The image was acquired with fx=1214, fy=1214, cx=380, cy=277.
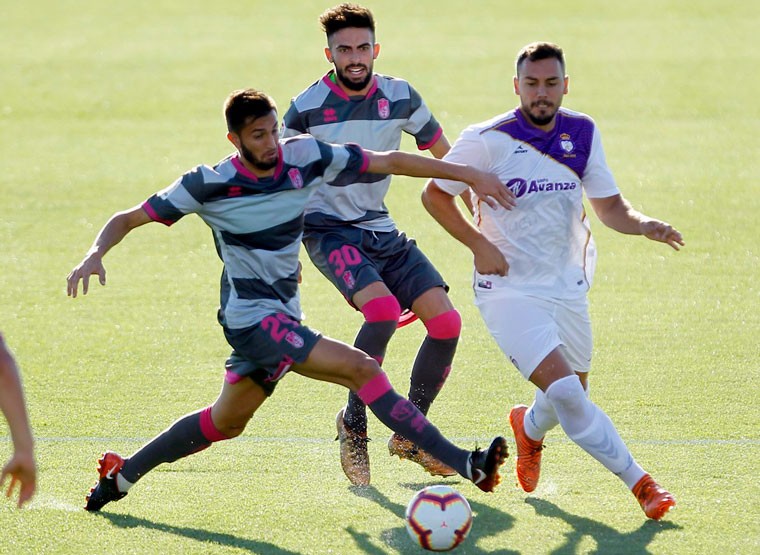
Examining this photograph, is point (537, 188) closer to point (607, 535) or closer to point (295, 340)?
point (295, 340)

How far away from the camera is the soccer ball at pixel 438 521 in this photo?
4980 mm

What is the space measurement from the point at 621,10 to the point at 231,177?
61.7 feet

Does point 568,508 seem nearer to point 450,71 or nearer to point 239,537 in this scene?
point 239,537

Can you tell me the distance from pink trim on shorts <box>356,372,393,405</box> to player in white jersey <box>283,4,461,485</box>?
34.4 inches

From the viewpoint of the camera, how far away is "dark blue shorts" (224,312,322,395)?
5258 mm

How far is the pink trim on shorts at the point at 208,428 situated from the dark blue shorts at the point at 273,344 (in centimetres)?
33

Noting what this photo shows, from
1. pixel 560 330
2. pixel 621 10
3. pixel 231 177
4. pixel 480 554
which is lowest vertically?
pixel 480 554

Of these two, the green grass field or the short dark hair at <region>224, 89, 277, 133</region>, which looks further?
the green grass field

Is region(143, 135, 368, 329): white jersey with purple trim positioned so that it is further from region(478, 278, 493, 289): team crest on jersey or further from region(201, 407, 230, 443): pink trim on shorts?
region(478, 278, 493, 289): team crest on jersey

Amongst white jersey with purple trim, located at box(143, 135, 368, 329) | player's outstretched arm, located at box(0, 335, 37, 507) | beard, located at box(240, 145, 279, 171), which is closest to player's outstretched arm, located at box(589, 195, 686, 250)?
white jersey with purple trim, located at box(143, 135, 368, 329)

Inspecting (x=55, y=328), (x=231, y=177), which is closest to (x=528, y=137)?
(x=231, y=177)

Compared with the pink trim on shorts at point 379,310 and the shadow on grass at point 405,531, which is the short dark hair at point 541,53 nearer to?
the pink trim on shorts at point 379,310

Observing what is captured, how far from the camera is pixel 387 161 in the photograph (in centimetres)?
556

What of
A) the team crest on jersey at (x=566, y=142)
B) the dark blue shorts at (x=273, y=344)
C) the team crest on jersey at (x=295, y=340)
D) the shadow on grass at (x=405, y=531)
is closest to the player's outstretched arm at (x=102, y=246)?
the dark blue shorts at (x=273, y=344)
